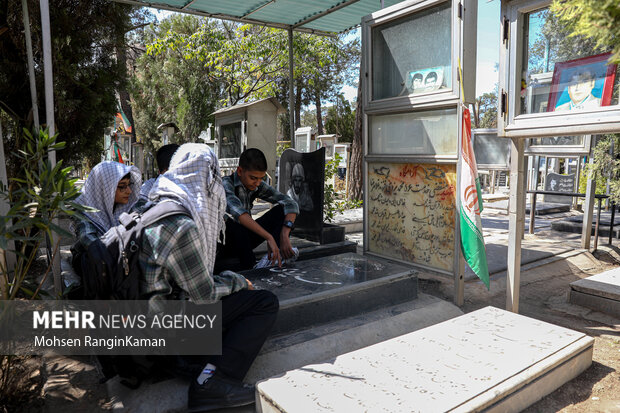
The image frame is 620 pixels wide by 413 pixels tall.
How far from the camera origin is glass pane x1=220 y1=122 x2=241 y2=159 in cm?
846

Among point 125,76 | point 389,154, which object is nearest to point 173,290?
point 389,154

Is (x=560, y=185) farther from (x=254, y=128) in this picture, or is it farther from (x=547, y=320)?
(x=547, y=320)

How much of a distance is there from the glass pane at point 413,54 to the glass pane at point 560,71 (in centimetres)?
72

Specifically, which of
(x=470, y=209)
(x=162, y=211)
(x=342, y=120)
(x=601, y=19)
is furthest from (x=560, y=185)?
(x=342, y=120)

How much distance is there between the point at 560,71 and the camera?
2986 mm

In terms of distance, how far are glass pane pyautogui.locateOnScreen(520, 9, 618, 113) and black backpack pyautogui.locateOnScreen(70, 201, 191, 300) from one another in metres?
2.60

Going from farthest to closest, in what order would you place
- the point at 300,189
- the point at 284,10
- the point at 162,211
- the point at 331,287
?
1. the point at 284,10
2. the point at 300,189
3. the point at 331,287
4. the point at 162,211

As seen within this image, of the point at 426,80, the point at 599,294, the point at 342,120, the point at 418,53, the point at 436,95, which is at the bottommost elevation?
the point at 599,294

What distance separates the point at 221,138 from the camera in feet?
30.0

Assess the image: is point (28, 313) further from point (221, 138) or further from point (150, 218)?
point (221, 138)

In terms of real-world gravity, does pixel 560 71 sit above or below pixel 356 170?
above

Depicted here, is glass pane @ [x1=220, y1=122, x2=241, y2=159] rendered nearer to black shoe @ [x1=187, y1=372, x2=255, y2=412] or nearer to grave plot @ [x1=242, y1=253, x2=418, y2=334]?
grave plot @ [x1=242, y1=253, x2=418, y2=334]

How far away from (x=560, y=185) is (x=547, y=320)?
937 centimetres

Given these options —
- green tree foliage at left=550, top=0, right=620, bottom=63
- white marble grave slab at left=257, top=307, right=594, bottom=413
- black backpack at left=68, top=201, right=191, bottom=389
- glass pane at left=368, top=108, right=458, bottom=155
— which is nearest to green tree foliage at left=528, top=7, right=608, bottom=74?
glass pane at left=368, top=108, right=458, bottom=155
